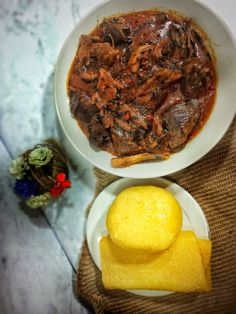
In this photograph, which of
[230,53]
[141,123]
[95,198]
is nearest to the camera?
[230,53]

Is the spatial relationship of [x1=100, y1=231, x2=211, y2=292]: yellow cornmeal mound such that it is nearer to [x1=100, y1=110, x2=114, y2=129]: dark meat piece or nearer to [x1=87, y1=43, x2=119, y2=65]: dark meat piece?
[x1=100, y1=110, x2=114, y2=129]: dark meat piece

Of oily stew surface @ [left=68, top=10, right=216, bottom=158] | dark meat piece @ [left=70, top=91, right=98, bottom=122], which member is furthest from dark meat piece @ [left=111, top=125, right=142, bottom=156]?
dark meat piece @ [left=70, top=91, right=98, bottom=122]

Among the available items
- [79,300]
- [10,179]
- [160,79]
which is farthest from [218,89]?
[79,300]

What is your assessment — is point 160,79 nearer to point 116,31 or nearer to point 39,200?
point 116,31

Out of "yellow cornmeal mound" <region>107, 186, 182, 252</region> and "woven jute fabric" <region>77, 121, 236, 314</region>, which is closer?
"yellow cornmeal mound" <region>107, 186, 182, 252</region>

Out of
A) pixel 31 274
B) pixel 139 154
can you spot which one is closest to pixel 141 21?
pixel 139 154

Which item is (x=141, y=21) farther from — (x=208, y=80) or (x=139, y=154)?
(x=139, y=154)
